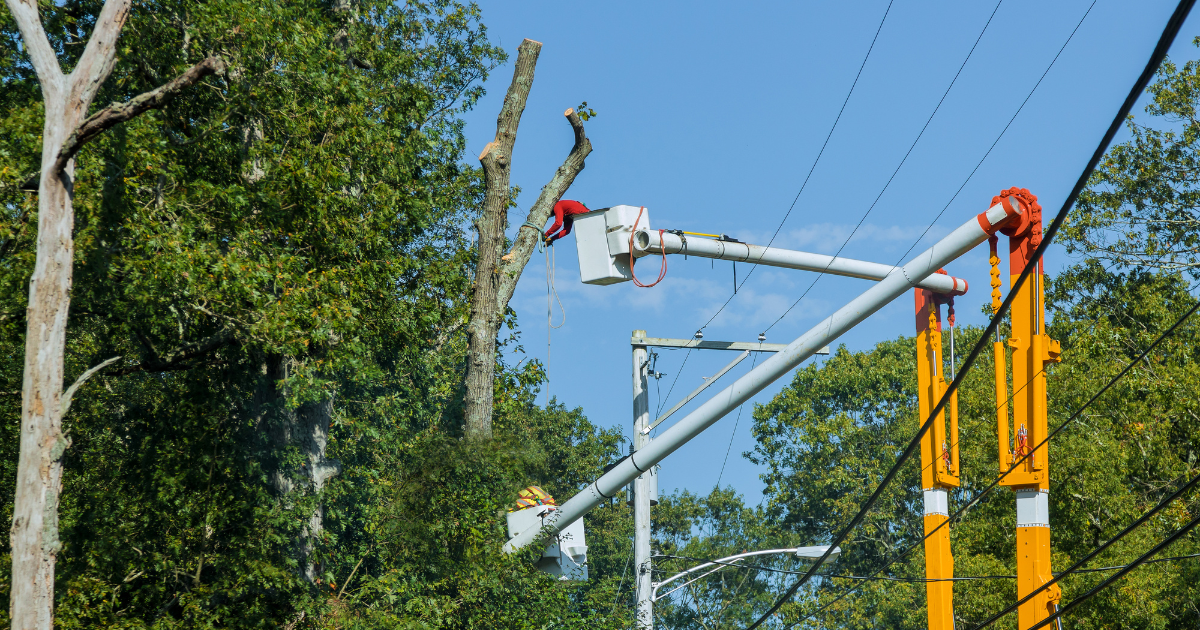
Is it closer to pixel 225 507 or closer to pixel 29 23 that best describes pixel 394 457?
pixel 225 507

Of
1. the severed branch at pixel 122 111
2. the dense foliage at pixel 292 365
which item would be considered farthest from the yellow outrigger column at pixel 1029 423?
the severed branch at pixel 122 111

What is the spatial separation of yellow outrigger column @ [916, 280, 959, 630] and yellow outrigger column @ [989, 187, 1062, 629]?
1260 millimetres

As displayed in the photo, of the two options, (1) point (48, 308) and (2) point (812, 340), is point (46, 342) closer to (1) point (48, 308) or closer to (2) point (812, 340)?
(1) point (48, 308)

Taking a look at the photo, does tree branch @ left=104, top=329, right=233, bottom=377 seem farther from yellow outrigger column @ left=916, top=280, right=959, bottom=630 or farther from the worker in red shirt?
yellow outrigger column @ left=916, top=280, right=959, bottom=630

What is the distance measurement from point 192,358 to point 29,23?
15.9 ft

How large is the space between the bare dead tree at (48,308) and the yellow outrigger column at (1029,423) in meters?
9.97

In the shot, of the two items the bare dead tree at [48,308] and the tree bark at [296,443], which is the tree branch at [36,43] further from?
the tree bark at [296,443]

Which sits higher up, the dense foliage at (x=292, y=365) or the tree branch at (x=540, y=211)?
the tree branch at (x=540, y=211)

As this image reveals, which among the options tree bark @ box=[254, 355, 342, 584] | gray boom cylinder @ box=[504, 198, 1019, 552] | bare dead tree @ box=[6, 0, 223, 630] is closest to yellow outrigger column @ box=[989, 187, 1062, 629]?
gray boom cylinder @ box=[504, 198, 1019, 552]

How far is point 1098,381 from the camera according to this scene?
85.3 feet

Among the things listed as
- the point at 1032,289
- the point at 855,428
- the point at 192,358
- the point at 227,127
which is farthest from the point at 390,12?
the point at 855,428

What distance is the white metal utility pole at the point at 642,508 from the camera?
18.0 meters

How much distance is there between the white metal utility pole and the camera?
59.0 ft

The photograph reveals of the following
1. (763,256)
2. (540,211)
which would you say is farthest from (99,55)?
(540,211)
